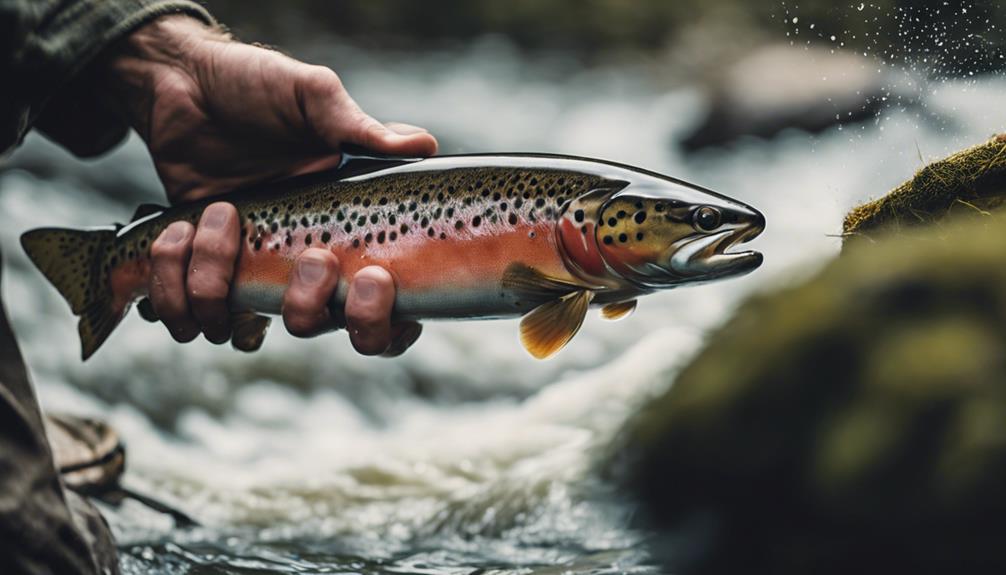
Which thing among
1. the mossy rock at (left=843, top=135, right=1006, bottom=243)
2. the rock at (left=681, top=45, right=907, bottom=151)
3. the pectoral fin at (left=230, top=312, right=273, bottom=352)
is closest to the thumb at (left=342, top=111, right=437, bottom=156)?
the pectoral fin at (left=230, top=312, right=273, bottom=352)

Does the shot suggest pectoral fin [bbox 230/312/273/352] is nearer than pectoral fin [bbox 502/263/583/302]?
No

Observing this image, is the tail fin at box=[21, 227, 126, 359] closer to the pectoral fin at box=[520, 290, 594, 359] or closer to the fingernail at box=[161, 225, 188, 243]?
the fingernail at box=[161, 225, 188, 243]

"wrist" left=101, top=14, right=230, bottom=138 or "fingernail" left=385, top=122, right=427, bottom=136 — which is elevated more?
"wrist" left=101, top=14, right=230, bottom=138

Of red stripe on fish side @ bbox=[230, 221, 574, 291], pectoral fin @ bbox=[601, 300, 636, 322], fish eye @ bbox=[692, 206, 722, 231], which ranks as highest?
red stripe on fish side @ bbox=[230, 221, 574, 291]

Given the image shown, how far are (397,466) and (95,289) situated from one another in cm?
208

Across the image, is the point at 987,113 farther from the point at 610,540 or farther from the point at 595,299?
the point at 610,540

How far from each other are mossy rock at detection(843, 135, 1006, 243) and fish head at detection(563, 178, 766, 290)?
43 cm

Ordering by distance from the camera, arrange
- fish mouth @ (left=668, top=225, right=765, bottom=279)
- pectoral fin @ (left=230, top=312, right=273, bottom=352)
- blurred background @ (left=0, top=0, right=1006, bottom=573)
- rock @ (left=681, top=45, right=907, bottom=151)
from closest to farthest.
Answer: fish mouth @ (left=668, top=225, right=765, bottom=279) < pectoral fin @ (left=230, top=312, right=273, bottom=352) < blurred background @ (left=0, top=0, right=1006, bottom=573) < rock @ (left=681, top=45, right=907, bottom=151)

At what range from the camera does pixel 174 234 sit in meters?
2.46

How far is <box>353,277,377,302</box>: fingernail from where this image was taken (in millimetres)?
2221

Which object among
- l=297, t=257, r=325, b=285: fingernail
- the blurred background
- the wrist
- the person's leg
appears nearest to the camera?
the person's leg

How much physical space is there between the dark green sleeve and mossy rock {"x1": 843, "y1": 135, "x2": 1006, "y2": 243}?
1569 millimetres

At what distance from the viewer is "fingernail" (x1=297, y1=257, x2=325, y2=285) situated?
7.49 feet

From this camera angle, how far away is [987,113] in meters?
2.16
